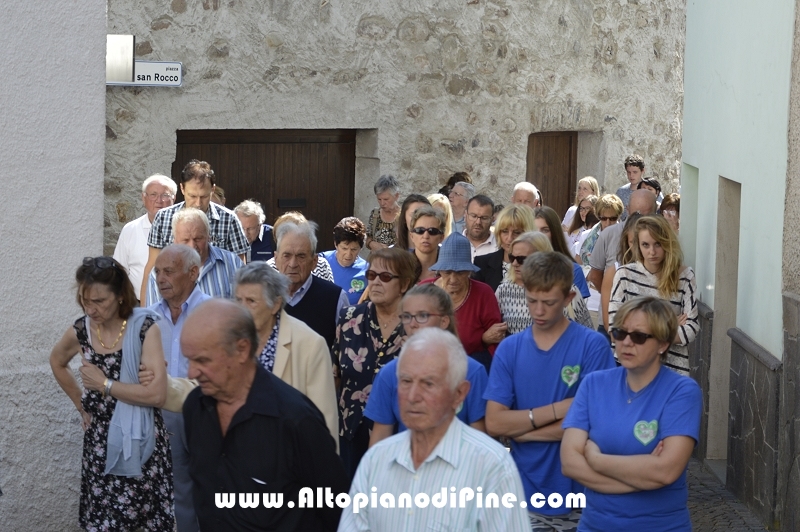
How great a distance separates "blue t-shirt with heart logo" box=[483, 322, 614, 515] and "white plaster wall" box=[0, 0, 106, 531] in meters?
2.63

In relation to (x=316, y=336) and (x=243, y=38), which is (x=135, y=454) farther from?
(x=243, y=38)

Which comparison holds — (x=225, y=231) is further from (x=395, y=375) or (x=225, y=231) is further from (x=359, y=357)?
(x=395, y=375)

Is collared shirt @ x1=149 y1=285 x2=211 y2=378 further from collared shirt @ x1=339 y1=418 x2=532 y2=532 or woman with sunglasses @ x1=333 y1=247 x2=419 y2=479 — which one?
collared shirt @ x1=339 y1=418 x2=532 y2=532

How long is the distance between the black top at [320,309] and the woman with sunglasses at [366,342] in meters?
0.49

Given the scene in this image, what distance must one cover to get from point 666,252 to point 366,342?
2.24 metres

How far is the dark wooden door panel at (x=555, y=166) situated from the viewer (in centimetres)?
1426

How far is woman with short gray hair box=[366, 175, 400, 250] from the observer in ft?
33.6

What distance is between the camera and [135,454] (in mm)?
5281

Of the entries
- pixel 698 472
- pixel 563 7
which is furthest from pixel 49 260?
pixel 563 7

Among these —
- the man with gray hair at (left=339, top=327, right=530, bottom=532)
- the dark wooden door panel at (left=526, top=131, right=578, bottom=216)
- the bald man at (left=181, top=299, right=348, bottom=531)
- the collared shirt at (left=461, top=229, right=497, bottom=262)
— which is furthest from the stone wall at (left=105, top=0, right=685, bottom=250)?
the man with gray hair at (left=339, top=327, right=530, bottom=532)

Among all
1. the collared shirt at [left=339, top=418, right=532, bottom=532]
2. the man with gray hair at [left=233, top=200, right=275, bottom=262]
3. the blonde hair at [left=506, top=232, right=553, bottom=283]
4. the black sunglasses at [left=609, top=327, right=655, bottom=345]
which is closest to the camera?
the collared shirt at [left=339, top=418, right=532, bottom=532]

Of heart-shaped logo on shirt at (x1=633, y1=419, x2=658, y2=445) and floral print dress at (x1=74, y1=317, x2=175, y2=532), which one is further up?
heart-shaped logo on shirt at (x1=633, y1=419, x2=658, y2=445)

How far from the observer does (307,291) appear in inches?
245

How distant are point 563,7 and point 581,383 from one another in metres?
9.51
